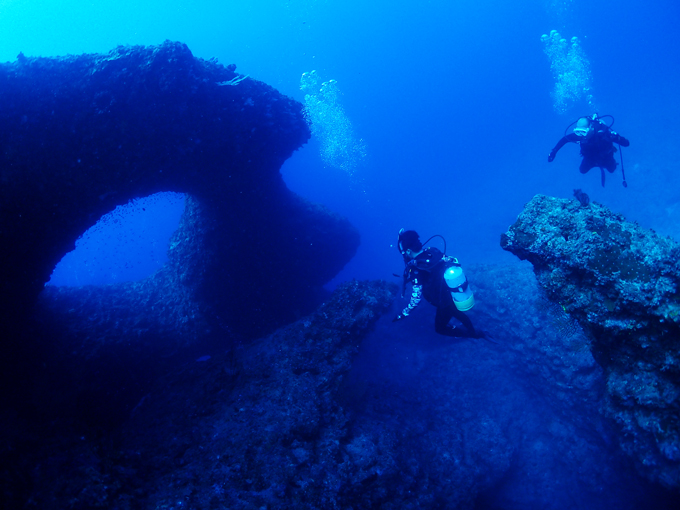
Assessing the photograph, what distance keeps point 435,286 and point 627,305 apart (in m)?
3.02

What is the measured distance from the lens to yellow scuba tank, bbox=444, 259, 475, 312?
5242mm

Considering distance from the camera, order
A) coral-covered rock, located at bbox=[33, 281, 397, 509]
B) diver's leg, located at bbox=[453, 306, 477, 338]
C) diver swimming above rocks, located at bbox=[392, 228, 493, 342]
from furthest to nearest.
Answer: diver's leg, located at bbox=[453, 306, 477, 338] → diver swimming above rocks, located at bbox=[392, 228, 493, 342] → coral-covered rock, located at bbox=[33, 281, 397, 509]

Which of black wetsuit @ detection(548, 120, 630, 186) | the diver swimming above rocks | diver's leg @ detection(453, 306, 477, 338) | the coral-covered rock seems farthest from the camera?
black wetsuit @ detection(548, 120, 630, 186)

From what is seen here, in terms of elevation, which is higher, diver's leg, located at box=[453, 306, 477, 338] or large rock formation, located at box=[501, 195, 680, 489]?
diver's leg, located at box=[453, 306, 477, 338]

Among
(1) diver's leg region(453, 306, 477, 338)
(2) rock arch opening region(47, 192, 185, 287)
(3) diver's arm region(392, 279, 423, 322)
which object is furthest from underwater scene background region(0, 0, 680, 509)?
(2) rock arch opening region(47, 192, 185, 287)

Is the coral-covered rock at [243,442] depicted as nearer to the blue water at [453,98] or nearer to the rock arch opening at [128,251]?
the blue water at [453,98]

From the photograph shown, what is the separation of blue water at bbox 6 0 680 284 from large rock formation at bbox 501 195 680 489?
1810cm

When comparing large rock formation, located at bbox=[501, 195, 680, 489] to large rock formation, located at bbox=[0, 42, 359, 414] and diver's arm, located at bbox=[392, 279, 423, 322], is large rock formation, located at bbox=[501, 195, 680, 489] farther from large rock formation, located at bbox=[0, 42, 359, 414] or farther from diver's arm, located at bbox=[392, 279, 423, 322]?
large rock formation, located at bbox=[0, 42, 359, 414]

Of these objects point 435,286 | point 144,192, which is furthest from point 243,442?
point 144,192

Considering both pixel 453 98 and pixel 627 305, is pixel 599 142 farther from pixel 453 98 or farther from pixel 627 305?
pixel 453 98

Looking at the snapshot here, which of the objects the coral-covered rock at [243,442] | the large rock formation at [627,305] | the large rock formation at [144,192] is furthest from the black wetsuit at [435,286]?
the large rock formation at [144,192]

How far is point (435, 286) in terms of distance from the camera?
592cm

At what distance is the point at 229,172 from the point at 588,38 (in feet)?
371

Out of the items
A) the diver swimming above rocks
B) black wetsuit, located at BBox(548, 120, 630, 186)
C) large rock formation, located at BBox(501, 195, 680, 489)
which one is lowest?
large rock formation, located at BBox(501, 195, 680, 489)
